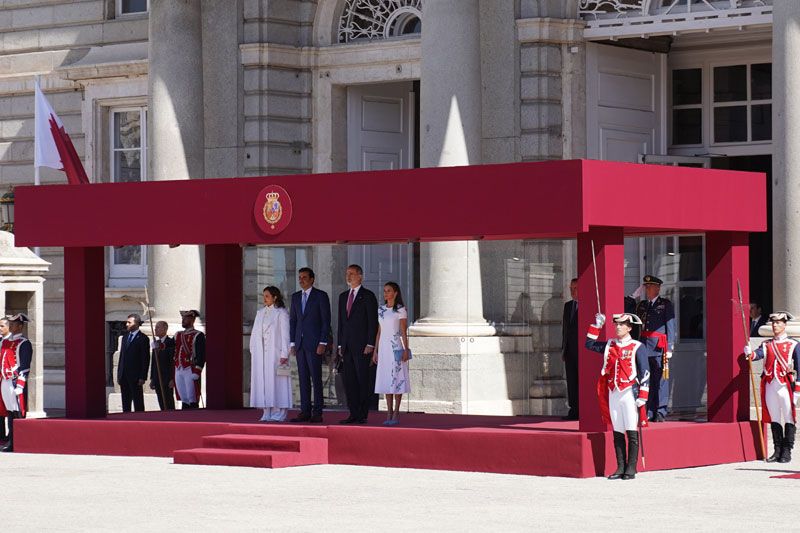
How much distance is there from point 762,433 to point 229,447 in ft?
17.6

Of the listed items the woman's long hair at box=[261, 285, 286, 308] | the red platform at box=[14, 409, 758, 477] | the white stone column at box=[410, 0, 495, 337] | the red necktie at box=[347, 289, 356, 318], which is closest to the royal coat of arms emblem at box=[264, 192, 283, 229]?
the red necktie at box=[347, 289, 356, 318]

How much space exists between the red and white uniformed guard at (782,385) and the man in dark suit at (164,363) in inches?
335

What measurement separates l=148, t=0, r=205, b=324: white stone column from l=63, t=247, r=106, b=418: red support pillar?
214 inches

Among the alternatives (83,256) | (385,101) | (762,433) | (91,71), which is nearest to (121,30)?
(91,71)

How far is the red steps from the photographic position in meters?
19.5

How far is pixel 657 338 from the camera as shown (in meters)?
21.1

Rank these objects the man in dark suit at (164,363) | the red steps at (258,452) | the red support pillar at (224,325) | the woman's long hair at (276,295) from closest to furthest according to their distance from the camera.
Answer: the red steps at (258,452)
the woman's long hair at (276,295)
the red support pillar at (224,325)
the man in dark suit at (164,363)

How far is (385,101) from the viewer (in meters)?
29.2

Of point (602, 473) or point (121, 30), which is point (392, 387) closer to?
point (602, 473)

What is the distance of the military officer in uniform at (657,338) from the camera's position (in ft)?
68.1

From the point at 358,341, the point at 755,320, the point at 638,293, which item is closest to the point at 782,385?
the point at 638,293

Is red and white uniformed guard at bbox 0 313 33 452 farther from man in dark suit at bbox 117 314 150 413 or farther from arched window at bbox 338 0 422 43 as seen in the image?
arched window at bbox 338 0 422 43

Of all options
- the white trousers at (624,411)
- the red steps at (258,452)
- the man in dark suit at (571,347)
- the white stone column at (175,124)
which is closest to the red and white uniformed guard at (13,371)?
the red steps at (258,452)

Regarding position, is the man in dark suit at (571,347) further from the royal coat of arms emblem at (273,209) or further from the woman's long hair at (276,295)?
the royal coat of arms emblem at (273,209)
